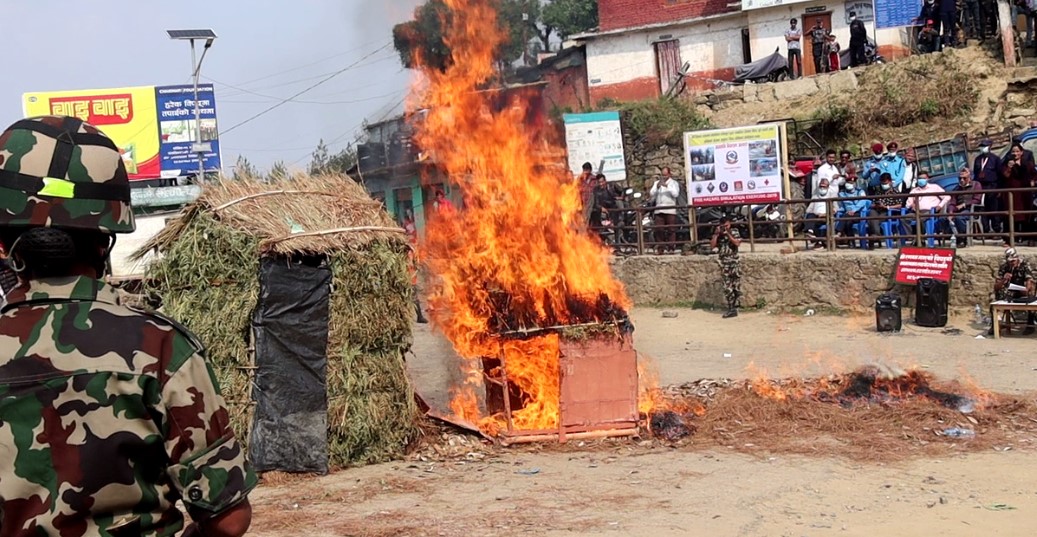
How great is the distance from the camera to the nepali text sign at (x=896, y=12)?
27469mm

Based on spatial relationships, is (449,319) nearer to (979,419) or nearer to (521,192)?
(521,192)

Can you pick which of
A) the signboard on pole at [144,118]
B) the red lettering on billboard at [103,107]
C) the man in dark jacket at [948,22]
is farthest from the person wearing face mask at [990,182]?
the red lettering on billboard at [103,107]

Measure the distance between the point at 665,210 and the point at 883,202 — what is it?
13.4 ft

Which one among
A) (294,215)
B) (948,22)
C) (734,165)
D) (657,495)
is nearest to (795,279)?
(734,165)

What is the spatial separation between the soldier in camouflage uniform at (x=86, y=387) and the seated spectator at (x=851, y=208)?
15.5m

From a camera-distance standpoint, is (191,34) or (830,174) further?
(191,34)

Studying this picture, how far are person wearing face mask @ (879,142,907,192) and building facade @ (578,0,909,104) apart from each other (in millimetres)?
15465

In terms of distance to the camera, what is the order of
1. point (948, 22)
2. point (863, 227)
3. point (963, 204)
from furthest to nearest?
point (948, 22)
point (863, 227)
point (963, 204)

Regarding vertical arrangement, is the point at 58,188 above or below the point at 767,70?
below

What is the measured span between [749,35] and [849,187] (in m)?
16.9

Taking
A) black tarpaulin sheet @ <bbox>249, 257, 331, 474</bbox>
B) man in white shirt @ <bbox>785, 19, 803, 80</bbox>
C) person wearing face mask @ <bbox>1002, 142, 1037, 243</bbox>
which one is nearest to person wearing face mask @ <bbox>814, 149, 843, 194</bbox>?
person wearing face mask @ <bbox>1002, 142, 1037, 243</bbox>

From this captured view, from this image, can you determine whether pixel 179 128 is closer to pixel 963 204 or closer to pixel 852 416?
pixel 963 204

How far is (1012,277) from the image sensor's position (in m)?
13.6

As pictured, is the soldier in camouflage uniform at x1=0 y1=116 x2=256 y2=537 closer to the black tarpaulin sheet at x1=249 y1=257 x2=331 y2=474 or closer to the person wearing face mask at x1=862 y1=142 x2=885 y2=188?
the black tarpaulin sheet at x1=249 y1=257 x2=331 y2=474
